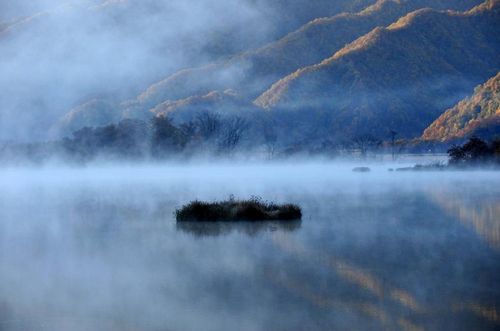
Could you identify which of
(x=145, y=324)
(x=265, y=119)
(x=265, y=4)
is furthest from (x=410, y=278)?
(x=265, y=4)

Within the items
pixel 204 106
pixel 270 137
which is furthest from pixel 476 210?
pixel 204 106

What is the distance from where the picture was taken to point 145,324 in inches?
413

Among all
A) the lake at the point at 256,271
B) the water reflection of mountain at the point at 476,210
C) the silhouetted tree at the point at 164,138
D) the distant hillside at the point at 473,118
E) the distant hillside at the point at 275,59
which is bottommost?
the lake at the point at 256,271

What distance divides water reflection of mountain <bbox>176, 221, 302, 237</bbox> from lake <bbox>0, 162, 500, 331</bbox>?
0.04 metres

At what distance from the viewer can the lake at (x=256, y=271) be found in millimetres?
10695

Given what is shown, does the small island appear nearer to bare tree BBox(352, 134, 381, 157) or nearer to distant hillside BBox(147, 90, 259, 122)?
bare tree BBox(352, 134, 381, 157)

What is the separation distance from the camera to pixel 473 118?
332ft

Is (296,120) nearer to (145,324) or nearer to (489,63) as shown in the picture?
(489,63)

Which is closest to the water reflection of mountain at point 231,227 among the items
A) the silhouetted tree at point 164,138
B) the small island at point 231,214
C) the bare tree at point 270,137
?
the small island at point 231,214

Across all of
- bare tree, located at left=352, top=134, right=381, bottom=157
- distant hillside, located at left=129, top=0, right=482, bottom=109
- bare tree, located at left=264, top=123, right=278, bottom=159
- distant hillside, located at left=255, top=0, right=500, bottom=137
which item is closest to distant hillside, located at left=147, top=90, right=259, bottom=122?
bare tree, located at left=264, top=123, right=278, bottom=159

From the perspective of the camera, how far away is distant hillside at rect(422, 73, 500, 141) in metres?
93.5

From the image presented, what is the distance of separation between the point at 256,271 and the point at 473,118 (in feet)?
297

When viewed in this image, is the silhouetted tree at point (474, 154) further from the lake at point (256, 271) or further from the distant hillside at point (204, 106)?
the distant hillside at point (204, 106)

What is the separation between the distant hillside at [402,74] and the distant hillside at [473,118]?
9190 mm
